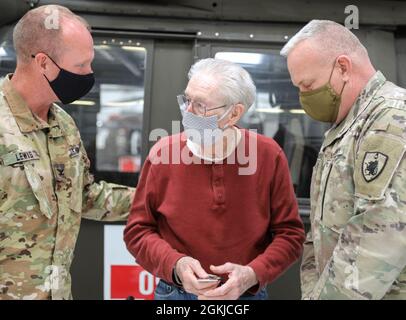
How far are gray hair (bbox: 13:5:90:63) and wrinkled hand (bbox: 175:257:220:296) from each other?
783 millimetres

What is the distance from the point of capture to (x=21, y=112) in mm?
1483

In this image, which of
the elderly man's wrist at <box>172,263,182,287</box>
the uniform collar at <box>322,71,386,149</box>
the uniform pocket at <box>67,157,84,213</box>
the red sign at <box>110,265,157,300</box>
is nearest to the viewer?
the uniform collar at <box>322,71,386,149</box>

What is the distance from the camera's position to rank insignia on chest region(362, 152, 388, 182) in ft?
3.86

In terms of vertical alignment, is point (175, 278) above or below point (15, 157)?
below

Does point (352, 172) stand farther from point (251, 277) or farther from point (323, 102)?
point (251, 277)

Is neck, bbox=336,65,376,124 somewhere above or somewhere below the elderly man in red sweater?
above

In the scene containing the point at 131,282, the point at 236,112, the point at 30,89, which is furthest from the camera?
the point at 131,282

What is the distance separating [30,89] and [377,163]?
1071mm

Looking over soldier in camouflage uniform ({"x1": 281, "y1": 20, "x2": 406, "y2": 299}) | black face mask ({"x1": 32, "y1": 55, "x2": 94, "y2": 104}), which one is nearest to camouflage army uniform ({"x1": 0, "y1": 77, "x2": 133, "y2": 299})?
black face mask ({"x1": 32, "y1": 55, "x2": 94, "y2": 104})

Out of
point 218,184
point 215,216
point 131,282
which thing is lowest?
point 131,282

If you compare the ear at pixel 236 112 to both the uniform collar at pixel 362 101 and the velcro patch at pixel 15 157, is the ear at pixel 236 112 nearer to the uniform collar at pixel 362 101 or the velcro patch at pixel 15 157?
the uniform collar at pixel 362 101

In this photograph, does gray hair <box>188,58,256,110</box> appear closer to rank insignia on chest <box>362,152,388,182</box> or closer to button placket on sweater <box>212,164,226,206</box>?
button placket on sweater <box>212,164,226,206</box>

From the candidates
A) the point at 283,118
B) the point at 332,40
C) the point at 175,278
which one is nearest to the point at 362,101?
the point at 332,40

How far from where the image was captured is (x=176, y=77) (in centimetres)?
289
